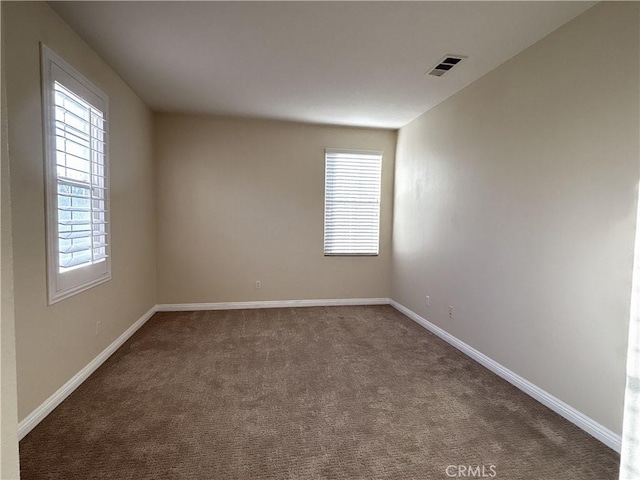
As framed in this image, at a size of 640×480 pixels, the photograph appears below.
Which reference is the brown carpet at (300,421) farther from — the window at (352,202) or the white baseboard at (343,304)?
the window at (352,202)

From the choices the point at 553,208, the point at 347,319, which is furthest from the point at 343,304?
the point at 553,208

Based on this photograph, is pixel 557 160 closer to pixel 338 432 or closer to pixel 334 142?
pixel 338 432

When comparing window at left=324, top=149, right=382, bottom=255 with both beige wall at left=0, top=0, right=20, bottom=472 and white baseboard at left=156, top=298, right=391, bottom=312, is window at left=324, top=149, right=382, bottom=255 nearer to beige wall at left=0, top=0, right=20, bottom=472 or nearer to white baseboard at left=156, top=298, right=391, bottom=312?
white baseboard at left=156, top=298, right=391, bottom=312

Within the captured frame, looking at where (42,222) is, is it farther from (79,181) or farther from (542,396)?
(542,396)

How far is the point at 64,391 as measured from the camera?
238 centimetres

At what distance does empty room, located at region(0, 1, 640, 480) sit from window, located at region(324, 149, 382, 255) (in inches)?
33.5

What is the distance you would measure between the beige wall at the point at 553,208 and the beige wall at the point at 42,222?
11.3ft

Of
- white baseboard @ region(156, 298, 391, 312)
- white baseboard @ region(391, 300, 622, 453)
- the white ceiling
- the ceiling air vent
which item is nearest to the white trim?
white baseboard @ region(156, 298, 391, 312)

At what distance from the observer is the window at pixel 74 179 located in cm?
220

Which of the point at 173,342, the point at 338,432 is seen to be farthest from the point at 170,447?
the point at 173,342

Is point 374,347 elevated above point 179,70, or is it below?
below

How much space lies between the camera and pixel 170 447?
1.89 m

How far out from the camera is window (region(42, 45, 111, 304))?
86.5 inches

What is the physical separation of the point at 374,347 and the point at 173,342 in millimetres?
2135
